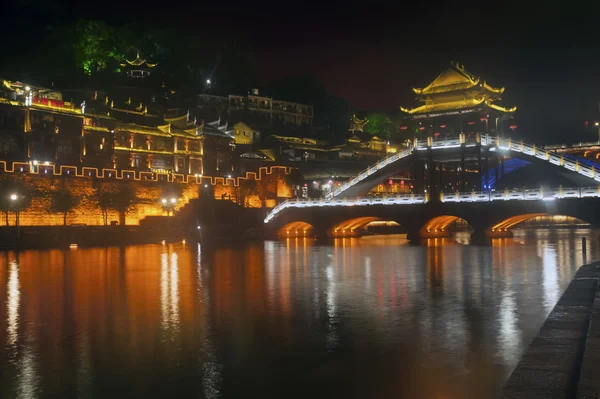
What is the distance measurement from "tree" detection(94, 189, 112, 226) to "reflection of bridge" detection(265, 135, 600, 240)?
49.6 feet

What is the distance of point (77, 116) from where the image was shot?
6619 centimetres

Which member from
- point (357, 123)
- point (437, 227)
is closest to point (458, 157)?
point (437, 227)

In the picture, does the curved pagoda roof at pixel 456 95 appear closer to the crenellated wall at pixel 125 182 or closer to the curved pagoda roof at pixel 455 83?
the curved pagoda roof at pixel 455 83

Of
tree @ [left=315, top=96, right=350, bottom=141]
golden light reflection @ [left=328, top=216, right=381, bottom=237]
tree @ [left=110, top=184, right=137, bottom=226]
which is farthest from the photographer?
tree @ [left=315, top=96, right=350, bottom=141]

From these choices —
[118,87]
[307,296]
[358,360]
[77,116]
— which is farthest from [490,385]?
[118,87]

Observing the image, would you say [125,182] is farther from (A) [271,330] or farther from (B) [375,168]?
(A) [271,330]

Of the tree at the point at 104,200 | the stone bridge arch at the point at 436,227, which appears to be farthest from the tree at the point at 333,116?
the tree at the point at 104,200

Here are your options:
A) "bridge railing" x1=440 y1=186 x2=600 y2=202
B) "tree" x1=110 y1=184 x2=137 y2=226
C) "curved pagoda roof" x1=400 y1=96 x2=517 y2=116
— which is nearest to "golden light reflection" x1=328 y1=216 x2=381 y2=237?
"bridge railing" x1=440 y1=186 x2=600 y2=202

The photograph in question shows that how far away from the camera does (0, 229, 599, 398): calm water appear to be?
10516 mm

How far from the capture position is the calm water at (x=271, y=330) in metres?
10.5

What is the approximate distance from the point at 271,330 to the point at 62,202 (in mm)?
47261

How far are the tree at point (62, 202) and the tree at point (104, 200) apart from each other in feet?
9.26

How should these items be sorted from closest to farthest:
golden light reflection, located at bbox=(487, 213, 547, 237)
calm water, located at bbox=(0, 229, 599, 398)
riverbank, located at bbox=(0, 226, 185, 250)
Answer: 1. calm water, located at bbox=(0, 229, 599, 398)
2. riverbank, located at bbox=(0, 226, 185, 250)
3. golden light reflection, located at bbox=(487, 213, 547, 237)

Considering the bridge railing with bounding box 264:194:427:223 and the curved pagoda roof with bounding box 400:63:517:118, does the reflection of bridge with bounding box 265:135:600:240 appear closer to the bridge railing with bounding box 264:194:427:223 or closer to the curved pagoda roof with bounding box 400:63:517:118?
the bridge railing with bounding box 264:194:427:223
